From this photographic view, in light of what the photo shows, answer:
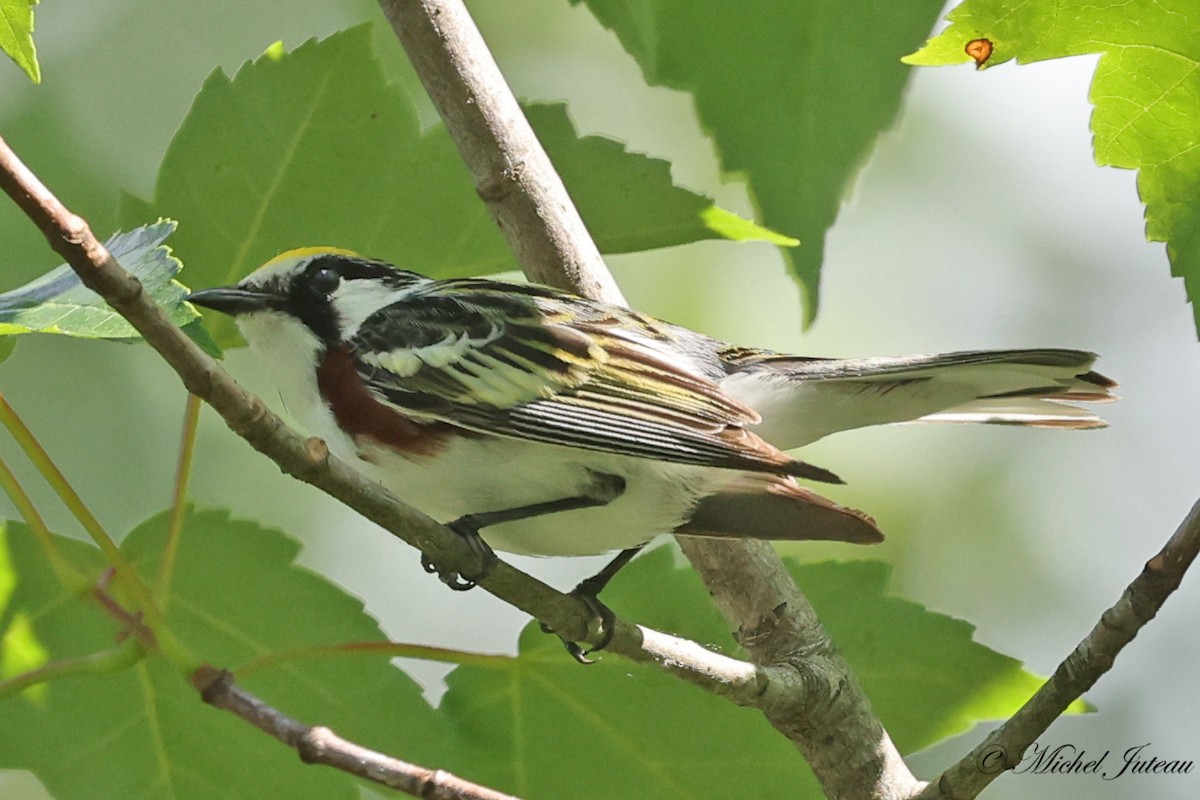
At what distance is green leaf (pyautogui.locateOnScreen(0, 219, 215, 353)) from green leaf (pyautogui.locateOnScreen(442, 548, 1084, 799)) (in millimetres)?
867

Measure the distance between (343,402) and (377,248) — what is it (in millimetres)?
266

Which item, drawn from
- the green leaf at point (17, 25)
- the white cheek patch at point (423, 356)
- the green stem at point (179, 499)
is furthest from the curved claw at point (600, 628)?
the green leaf at point (17, 25)

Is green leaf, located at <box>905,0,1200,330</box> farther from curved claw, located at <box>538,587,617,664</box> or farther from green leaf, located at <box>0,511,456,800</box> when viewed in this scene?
green leaf, located at <box>0,511,456,800</box>

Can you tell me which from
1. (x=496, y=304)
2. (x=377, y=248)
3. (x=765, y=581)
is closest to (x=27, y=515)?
(x=377, y=248)

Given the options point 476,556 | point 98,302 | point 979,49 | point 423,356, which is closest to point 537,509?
point 423,356

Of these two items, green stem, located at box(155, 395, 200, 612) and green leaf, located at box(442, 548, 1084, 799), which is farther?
green leaf, located at box(442, 548, 1084, 799)

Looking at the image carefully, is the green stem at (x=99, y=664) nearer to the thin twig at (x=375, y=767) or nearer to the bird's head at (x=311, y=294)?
Answer: the thin twig at (x=375, y=767)

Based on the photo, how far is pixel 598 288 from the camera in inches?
82.3

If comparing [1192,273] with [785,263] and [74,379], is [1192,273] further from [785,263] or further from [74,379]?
[74,379]

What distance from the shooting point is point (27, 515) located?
5.39 feet

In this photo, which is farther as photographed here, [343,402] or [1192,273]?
[343,402]

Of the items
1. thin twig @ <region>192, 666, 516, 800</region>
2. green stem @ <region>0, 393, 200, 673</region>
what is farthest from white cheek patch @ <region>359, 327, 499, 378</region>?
thin twig @ <region>192, 666, 516, 800</region>

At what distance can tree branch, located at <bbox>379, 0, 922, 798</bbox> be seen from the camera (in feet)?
6.01

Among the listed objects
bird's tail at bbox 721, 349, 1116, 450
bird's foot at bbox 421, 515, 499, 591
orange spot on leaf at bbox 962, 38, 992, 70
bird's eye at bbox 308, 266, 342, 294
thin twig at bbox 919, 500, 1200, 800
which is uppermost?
orange spot on leaf at bbox 962, 38, 992, 70
